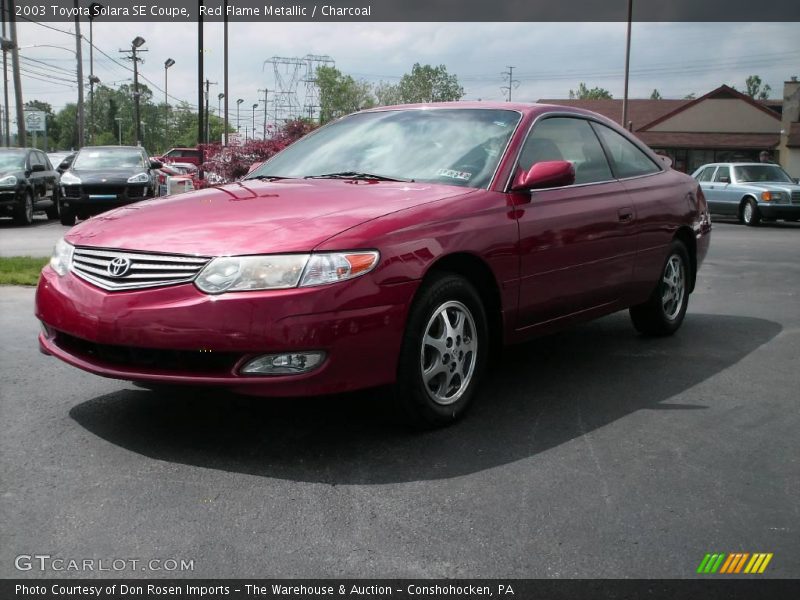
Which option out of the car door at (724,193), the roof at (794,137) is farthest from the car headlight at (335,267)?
the roof at (794,137)

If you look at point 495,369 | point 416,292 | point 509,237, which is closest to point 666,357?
point 495,369

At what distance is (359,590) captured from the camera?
270cm

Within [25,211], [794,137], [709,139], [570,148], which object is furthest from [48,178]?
[794,137]

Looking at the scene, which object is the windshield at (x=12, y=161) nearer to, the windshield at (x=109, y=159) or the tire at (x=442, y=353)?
the windshield at (x=109, y=159)

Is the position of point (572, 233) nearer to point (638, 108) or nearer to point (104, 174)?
point (104, 174)

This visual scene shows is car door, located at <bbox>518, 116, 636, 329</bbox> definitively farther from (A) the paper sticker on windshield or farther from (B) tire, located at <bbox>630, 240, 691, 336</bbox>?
(B) tire, located at <bbox>630, 240, 691, 336</bbox>

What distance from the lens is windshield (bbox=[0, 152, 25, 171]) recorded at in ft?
61.0

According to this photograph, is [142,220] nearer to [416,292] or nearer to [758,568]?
[416,292]

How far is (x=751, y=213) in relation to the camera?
72.9 feet

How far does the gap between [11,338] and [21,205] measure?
507 inches

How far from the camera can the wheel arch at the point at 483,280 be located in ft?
14.2

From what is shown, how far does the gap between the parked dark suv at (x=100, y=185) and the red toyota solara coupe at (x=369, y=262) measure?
14.0 m

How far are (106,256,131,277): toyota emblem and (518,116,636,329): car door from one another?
1983 mm

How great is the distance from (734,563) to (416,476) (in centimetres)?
125
